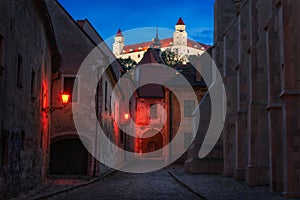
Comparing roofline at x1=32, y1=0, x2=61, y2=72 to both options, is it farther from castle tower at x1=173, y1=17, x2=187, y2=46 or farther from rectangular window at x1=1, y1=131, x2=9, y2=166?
castle tower at x1=173, y1=17, x2=187, y2=46

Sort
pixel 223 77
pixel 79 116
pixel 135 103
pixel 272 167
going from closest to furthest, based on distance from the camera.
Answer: pixel 272 167, pixel 79 116, pixel 223 77, pixel 135 103

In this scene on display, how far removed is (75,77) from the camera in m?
24.4

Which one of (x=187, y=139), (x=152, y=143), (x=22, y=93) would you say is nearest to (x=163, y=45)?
(x=152, y=143)

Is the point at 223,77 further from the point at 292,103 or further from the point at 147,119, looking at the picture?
the point at 147,119

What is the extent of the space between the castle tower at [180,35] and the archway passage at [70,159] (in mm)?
141966

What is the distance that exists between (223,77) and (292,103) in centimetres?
1373

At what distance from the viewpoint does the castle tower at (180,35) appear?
165 meters

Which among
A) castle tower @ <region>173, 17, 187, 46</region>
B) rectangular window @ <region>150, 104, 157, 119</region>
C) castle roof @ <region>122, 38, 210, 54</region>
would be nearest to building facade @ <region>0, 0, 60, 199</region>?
rectangular window @ <region>150, 104, 157, 119</region>

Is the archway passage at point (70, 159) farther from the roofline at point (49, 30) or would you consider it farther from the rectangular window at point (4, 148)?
the rectangular window at point (4, 148)

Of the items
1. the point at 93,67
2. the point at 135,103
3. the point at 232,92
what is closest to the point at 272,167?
the point at 232,92

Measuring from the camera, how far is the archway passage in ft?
83.4

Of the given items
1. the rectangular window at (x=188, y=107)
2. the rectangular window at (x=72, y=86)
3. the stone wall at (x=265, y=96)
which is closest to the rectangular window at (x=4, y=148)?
the stone wall at (x=265, y=96)

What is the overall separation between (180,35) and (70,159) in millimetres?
143437

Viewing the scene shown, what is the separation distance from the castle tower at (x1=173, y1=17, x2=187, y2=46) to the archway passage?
142m
